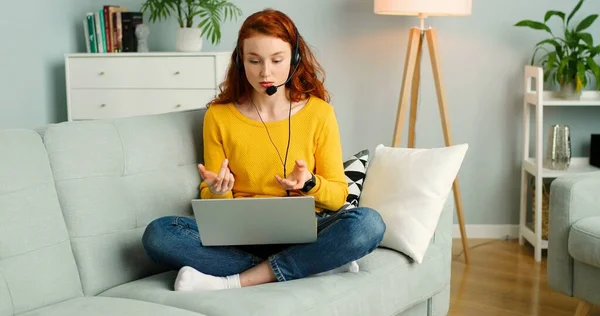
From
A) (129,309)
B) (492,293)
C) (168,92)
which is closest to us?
(129,309)

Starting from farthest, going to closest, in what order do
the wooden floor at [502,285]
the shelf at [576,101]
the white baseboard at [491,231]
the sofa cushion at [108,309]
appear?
the white baseboard at [491,231] → the shelf at [576,101] → the wooden floor at [502,285] → the sofa cushion at [108,309]

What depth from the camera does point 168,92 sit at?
158 inches

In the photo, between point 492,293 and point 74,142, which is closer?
point 74,142

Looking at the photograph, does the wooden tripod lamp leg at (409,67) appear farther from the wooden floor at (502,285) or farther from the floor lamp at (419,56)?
the wooden floor at (502,285)

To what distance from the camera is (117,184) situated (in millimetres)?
2283

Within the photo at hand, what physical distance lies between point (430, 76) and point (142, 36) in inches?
54.8

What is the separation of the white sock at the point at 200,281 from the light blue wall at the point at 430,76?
7.01 ft

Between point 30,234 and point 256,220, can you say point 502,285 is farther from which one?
point 30,234

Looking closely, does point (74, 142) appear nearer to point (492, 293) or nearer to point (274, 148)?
point (274, 148)

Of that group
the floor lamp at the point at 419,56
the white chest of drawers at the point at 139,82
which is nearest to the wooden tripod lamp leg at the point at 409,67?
the floor lamp at the point at 419,56

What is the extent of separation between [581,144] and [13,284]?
117 inches

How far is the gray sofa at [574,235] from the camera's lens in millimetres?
2734

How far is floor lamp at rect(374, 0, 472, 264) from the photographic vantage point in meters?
3.54

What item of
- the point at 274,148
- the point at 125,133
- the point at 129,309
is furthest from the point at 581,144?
the point at 129,309
